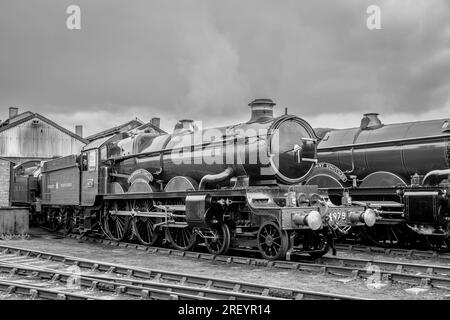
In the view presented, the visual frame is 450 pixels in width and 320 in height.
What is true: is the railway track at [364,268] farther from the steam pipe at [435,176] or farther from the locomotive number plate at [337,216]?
the steam pipe at [435,176]

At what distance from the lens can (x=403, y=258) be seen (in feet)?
38.3

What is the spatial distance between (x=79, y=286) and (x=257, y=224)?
371 cm

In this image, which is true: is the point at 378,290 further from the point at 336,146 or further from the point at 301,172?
the point at 336,146

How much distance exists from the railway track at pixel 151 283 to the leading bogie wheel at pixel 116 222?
303 centimetres

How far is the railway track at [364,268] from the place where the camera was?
27.0ft

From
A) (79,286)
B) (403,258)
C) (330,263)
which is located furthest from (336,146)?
(79,286)

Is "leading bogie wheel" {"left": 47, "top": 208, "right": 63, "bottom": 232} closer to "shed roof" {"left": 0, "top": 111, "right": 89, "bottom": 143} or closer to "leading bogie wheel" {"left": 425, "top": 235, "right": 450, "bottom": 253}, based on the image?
"leading bogie wheel" {"left": 425, "top": 235, "right": 450, "bottom": 253}

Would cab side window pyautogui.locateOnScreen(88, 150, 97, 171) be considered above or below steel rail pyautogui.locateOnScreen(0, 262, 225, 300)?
above

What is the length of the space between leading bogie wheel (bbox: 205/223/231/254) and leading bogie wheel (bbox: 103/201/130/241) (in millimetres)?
3389

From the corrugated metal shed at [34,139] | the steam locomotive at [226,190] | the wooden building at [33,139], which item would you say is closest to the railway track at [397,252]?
the steam locomotive at [226,190]

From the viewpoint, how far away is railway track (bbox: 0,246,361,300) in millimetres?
7015

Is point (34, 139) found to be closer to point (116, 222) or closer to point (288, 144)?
point (116, 222)

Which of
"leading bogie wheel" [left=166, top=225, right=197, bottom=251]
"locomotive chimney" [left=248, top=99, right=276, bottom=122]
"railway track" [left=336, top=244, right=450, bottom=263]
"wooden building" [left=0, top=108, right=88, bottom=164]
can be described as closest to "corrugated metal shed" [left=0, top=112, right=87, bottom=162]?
"wooden building" [left=0, top=108, right=88, bottom=164]

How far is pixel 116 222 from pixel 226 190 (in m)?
5.26
